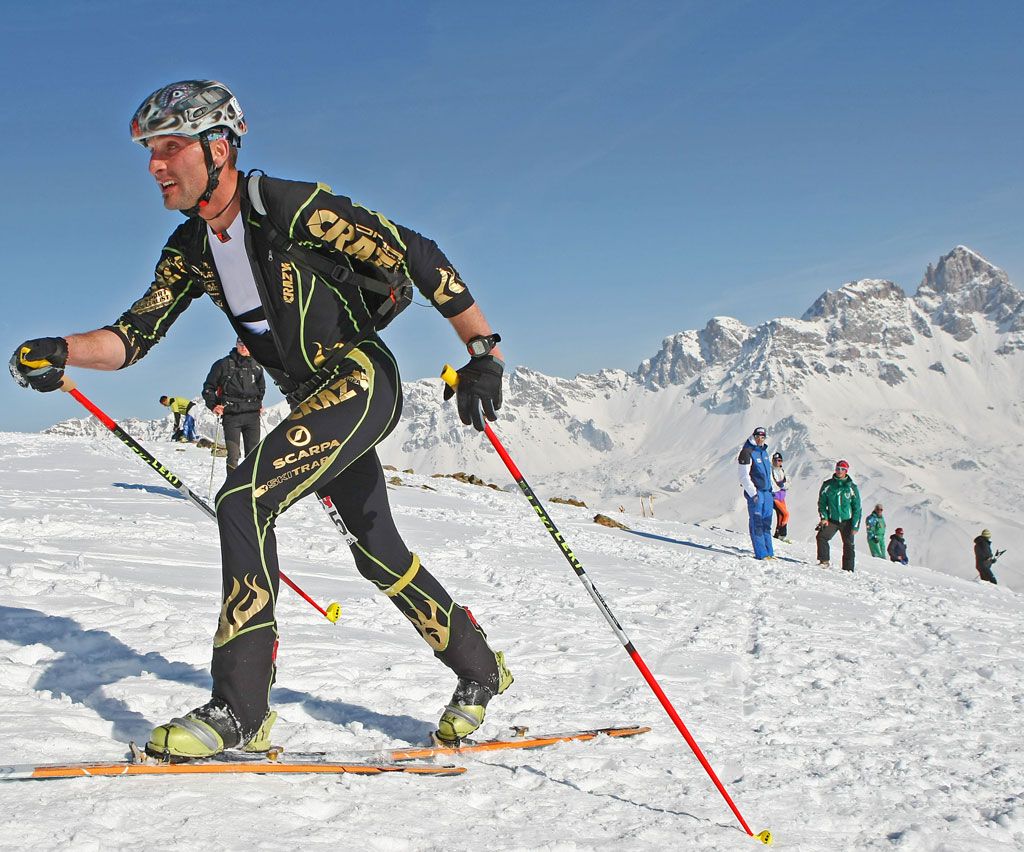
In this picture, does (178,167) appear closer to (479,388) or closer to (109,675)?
(479,388)

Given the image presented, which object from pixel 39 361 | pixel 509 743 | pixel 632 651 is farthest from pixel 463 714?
pixel 39 361

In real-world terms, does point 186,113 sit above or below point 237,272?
above

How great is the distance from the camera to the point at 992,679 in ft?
20.9

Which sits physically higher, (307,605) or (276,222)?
(276,222)

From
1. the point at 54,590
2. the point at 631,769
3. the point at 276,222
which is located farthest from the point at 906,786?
the point at 54,590

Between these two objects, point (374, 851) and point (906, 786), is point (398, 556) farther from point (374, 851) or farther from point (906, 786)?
point (906, 786)

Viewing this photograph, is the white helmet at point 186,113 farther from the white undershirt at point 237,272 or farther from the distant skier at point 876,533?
the distant skier at point 876,533

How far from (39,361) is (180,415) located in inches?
939

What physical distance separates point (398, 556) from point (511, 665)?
2.38 meters

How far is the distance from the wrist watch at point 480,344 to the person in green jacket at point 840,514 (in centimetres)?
1431

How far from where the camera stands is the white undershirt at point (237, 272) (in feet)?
11.6

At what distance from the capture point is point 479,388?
3596 mm


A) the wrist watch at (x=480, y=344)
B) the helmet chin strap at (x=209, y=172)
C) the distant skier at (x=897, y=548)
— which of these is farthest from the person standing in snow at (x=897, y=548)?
the helmet chin strap at (x=209, y=172)

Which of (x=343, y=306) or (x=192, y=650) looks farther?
(x=192, y=650)
